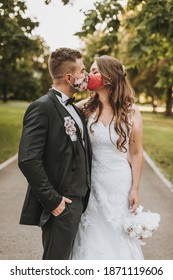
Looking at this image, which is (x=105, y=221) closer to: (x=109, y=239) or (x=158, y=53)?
(x=109, y=239)

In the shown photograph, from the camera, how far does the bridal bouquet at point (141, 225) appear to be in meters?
3.96

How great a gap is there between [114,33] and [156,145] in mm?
8835

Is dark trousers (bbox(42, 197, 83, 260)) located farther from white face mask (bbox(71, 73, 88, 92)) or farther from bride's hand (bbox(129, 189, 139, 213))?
white face mask (bbox(71, 73, 88, 92))

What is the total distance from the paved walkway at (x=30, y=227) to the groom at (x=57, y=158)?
205 cm

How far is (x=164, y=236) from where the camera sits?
253 inches

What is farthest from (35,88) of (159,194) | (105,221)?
(105,221)

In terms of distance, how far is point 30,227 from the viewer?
22.3 ft

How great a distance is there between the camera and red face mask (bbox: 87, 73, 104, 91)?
12.8 ft

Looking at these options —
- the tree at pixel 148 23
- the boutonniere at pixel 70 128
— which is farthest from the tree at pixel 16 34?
the boutonniere at pixel 70 128

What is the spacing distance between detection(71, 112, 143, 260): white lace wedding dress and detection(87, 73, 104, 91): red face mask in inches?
13.4

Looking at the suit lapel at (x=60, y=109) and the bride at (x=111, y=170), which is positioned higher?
the suit lapel at (x=60, y=109)

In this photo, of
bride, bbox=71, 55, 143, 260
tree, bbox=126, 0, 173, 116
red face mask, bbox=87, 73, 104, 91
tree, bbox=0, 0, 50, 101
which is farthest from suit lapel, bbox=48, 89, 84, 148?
tree, bbox=126, 0, 173, 116

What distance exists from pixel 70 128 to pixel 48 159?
0.29 m

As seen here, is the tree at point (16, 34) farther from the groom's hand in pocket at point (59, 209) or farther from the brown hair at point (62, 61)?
the groom's hand in pocket at point (59, 209)
